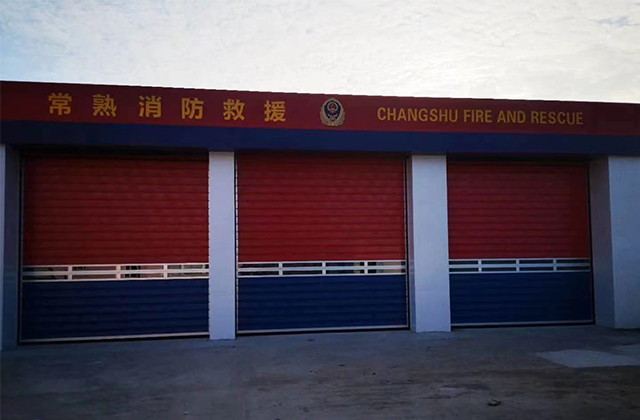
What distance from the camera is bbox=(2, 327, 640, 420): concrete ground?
5.89 meters

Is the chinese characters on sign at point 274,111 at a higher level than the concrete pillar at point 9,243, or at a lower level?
higher

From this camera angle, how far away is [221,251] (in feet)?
32.9

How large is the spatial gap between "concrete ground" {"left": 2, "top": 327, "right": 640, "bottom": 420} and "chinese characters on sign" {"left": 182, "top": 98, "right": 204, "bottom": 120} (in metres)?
4.05

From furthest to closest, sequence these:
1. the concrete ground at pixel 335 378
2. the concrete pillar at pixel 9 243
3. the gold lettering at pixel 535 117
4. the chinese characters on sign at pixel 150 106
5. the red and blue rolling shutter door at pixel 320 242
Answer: the gold lettering at pixel 535 117, the red and blue rolling shutter door at pixel 320 242, the chinese characters on sign at pixel 150 106, the concrete pillar at pixel 9 243, the concrete ground at pixel 335 378

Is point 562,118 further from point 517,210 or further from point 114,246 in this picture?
point 114,246

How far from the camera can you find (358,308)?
10.7 metres

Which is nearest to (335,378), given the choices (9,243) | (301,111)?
(301,111)

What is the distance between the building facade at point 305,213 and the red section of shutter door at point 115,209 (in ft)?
0.09

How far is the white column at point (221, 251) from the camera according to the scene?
1004 centimetres

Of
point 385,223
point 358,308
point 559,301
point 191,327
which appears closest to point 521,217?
point 559,301

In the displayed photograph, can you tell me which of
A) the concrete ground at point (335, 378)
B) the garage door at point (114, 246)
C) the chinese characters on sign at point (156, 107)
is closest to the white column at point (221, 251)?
the garage door at point (114, 246)

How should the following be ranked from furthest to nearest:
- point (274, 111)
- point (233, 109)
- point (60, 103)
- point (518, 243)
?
point (518, 243) < point (274, 111) < point (233, 109) < point (60, 103)

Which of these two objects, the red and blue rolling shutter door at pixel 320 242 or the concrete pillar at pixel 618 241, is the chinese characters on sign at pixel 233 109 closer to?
the red and blue rolling shutter door at pixel 320 242

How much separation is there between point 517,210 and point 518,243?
26.7 inches
